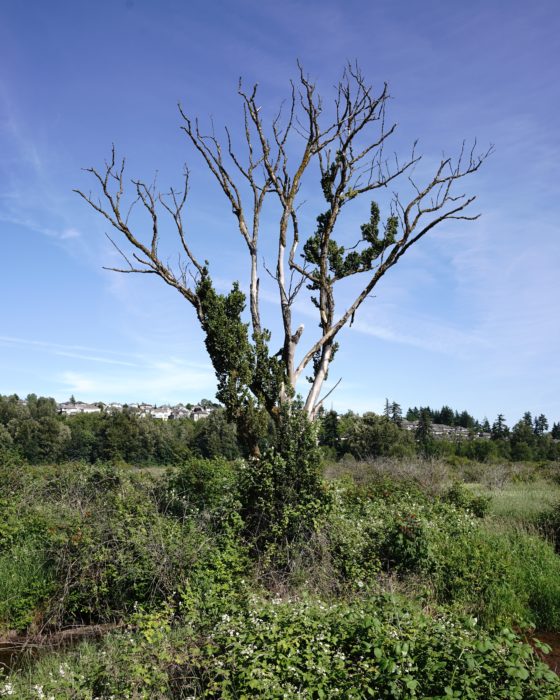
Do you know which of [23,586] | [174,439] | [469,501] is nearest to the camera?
[23,586]

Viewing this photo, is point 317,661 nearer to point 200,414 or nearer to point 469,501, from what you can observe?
point 469,501

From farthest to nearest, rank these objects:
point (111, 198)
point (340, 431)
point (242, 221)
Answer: point (340, 431) → point (242, 221) → point (111, 198)

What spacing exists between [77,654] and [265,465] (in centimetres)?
383

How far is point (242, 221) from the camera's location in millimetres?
11953

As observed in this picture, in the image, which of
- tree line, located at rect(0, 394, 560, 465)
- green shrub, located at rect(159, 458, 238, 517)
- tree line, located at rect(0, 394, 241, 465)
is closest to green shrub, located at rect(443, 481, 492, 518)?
green shrub, located at rect(159, 458, 238, 517)

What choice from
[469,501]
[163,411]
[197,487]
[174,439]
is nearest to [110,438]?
[174,439]

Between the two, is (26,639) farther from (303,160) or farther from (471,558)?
(303,160)

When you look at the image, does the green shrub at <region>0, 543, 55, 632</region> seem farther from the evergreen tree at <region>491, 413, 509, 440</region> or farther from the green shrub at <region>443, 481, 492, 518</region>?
the evergreen tree at <region>491, 413, 509, 440</region>

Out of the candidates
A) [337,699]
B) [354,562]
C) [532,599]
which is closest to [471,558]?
[532,599]

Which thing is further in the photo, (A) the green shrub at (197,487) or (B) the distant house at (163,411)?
(B) the distant house at (163,411)

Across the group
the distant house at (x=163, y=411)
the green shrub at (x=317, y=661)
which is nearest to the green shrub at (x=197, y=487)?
the green shrub at (x=317, y=661)

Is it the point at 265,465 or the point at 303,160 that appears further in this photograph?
the point at 303,160

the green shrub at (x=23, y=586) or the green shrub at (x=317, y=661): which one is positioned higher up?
the green shrub at (x=317, y=661)

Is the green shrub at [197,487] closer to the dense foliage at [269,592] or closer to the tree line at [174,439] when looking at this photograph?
the dense foliage at [269,592]
